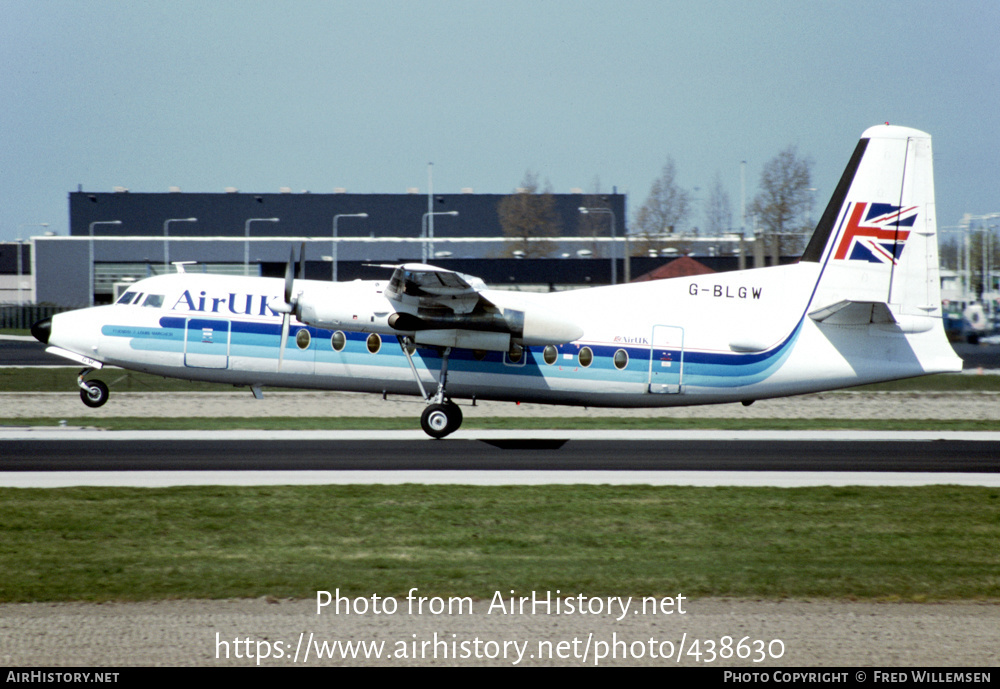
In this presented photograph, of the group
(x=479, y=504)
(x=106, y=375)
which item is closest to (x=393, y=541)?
(x=479, y=504)

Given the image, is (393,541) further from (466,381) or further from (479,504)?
(466,381)

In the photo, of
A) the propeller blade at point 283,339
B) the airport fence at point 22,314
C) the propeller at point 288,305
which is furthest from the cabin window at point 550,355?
the airport fence at point 22,314

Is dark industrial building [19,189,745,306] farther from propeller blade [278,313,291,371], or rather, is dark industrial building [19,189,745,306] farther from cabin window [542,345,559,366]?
cabin window [542,345,559,366]

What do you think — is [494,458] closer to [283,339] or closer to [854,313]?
[283,339]

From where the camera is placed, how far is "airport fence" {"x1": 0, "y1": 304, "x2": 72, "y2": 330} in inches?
2822

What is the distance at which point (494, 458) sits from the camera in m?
17.5

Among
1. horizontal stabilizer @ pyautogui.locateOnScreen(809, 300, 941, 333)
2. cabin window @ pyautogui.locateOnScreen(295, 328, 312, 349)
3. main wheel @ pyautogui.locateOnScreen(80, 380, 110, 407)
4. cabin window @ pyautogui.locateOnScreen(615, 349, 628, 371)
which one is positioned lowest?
main wheel @ pyautogui.locateOnScreen(80, 380, 110, 407)

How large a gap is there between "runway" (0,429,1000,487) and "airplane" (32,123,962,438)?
1272mm

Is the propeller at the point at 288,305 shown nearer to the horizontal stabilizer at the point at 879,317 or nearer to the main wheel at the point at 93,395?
the main wheel at the point at 93,395

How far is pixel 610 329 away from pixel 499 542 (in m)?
9.21

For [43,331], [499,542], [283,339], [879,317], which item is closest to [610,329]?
[879,317]

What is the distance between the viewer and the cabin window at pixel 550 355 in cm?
1978

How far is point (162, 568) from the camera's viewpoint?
32.3ft

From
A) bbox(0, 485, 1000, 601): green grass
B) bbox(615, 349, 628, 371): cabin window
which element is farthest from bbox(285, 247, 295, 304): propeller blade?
bbox(615, 349, 628, 371): cabin window
